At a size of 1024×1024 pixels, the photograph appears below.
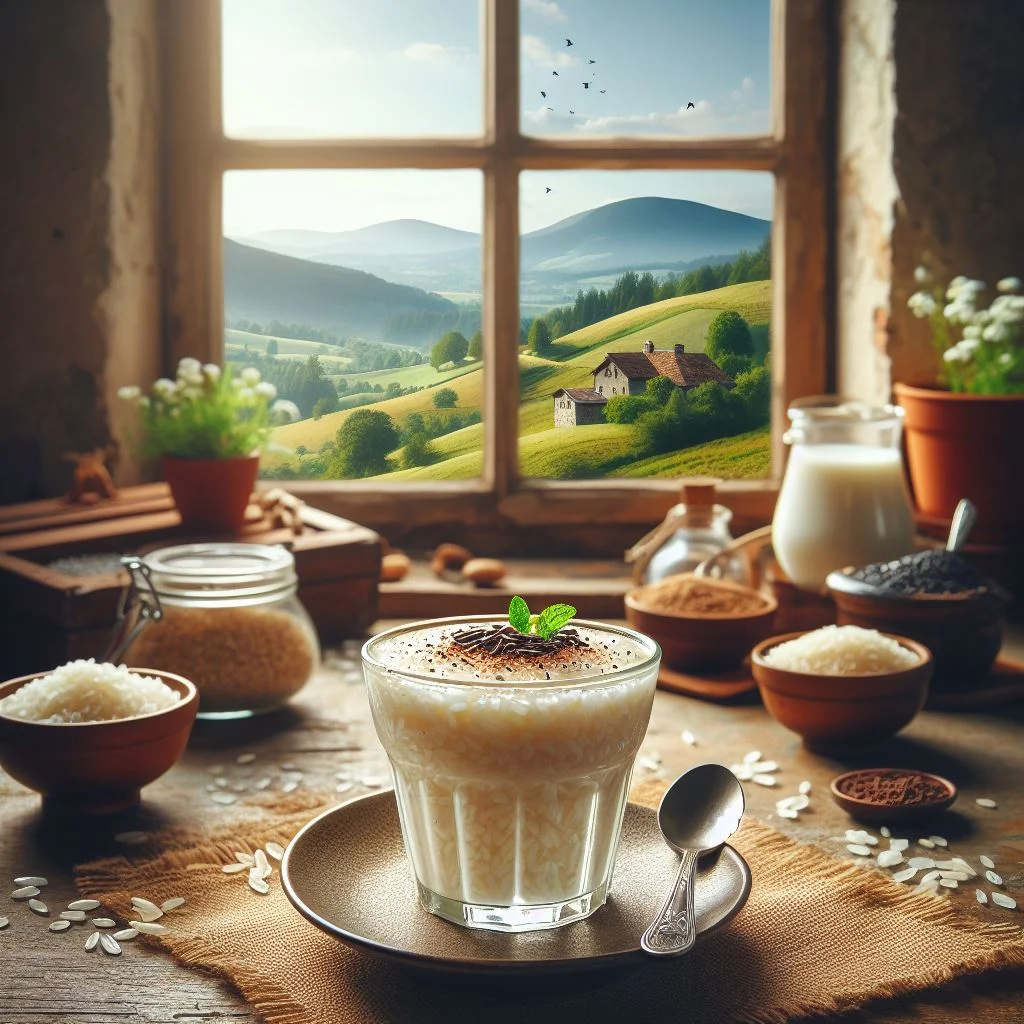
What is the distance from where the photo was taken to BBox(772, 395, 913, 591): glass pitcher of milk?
2025mm

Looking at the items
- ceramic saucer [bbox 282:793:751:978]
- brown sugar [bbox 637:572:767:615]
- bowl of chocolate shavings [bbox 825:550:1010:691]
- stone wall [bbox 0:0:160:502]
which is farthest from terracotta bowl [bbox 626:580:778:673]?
stone wall [bbox 0:0:160:502]

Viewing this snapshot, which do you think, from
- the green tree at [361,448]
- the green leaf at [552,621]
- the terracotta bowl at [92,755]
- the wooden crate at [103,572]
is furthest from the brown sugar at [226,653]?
the green tree at [361,448]

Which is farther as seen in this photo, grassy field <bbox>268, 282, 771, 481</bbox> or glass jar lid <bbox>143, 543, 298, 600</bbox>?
grassy field <bbox>268, 282, 771, 481</bbox>

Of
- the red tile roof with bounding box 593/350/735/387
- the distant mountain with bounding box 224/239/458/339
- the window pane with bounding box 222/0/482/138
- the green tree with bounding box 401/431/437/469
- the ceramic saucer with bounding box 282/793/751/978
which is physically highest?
the window pane with bounding box 222/0/482/138

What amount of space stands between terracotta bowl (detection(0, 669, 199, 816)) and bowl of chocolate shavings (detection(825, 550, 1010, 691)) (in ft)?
2.97

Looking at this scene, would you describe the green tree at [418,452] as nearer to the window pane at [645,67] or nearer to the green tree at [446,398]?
the green tree at [446,398]

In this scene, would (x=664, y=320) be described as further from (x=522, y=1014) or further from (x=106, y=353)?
(x=522, y=1014)

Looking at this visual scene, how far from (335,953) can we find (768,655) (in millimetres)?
767

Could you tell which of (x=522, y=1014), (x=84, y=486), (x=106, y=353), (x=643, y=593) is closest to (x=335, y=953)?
(x=522, y=1014)

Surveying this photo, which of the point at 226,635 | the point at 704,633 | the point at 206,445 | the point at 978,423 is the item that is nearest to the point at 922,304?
the point at 978,423

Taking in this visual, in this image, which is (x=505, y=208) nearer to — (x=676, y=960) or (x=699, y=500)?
(x=699, y=500)

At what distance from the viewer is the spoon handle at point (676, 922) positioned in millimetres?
941

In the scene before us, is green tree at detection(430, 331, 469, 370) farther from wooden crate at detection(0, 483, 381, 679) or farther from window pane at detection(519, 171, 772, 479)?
wooden crate at detection(0, 483, 381, 679)

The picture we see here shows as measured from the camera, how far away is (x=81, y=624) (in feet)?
5.66
